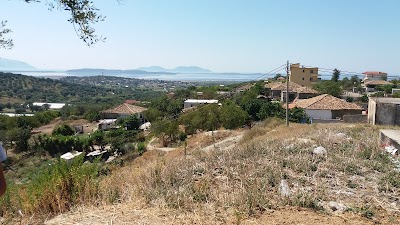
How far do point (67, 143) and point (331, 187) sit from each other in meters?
29.6

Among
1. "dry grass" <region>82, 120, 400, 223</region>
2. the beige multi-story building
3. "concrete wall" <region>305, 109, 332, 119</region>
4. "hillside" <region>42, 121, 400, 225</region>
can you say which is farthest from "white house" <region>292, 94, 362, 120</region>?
the beige multi-story building

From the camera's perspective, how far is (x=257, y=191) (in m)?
4.17

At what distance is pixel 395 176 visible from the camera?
5.11 metres

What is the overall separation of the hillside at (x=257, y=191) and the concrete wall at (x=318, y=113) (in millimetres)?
23999

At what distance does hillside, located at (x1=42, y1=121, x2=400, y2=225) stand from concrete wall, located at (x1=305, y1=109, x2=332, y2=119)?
24.0 metres

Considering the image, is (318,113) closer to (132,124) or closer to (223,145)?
(223,145)

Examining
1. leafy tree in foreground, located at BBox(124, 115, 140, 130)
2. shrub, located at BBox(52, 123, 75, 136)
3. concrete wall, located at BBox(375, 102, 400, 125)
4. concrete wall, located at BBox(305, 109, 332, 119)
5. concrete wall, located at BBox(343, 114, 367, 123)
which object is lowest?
shrub, located at BBox(52, 123, 75, 136)

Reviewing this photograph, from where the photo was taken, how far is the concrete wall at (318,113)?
29516 mm

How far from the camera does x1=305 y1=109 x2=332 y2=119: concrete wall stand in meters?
29.5

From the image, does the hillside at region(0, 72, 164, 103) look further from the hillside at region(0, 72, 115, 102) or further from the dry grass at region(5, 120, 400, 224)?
the dry grass at region(5, 120, 400, 224)

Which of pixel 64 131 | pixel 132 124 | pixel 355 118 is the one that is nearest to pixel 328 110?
pixel 355 118

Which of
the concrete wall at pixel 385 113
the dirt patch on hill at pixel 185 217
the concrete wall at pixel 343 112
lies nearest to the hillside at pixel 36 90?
the concrete wall at pixel 343 112

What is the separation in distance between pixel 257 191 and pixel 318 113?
2719 centimetres

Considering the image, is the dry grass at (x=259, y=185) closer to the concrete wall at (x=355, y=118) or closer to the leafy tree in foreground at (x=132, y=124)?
the concrete wall at (x=355, y=118)
